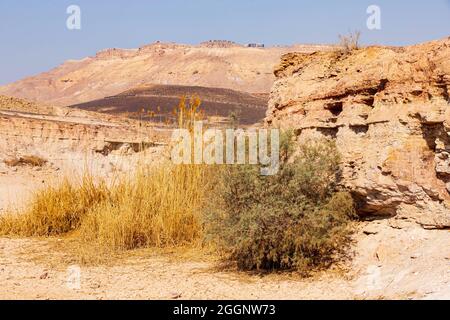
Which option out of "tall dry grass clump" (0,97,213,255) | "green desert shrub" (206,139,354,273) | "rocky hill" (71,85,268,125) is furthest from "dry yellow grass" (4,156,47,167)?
"rocky hill" (71,85,268,125)

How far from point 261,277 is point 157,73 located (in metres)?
73.7

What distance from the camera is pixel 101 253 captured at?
7164 millimetres

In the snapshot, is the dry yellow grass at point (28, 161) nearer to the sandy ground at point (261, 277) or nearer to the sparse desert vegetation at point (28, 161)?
the sparse desert vegetation at point (28, 161)

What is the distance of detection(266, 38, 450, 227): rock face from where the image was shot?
227 inches

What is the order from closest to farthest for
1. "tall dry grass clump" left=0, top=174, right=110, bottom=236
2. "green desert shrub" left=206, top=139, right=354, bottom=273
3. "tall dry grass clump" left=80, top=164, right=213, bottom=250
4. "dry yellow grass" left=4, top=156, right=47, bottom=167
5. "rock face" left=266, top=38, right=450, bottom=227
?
"rock face" left=266, top=38, right=450, bottom=227
"green desert shrub" left=206, top=139, right=354, bottom=273
"tall dry grass clump" left=80, top=164, right=213, bottom=250
"tall dry grass clump" left=0, top=174, right=110, bottom=236
"dry yellow grass" left=4, top=156, right=47, bottom=167

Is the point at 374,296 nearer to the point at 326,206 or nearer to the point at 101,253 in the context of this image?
the point at 326,206

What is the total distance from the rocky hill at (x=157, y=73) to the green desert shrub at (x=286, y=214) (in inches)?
2429

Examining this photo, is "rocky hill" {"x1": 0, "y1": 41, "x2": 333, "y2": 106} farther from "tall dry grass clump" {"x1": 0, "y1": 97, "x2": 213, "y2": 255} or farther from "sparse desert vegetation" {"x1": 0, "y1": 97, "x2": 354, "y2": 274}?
"sparse desert vegetation" {"x1": 0, "y1": 97, "x2": 354, "y2": 274}

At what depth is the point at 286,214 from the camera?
6.03 meters

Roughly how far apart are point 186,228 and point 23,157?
8347 mm

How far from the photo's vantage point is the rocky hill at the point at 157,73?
2876 inches

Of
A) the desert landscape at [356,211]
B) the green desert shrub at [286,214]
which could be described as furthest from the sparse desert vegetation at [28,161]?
the green desert shrub at [286,214]

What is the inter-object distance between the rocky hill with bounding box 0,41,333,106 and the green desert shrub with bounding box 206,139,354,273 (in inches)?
2429

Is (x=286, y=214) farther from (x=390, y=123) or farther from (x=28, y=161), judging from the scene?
(x=28, y=161)
